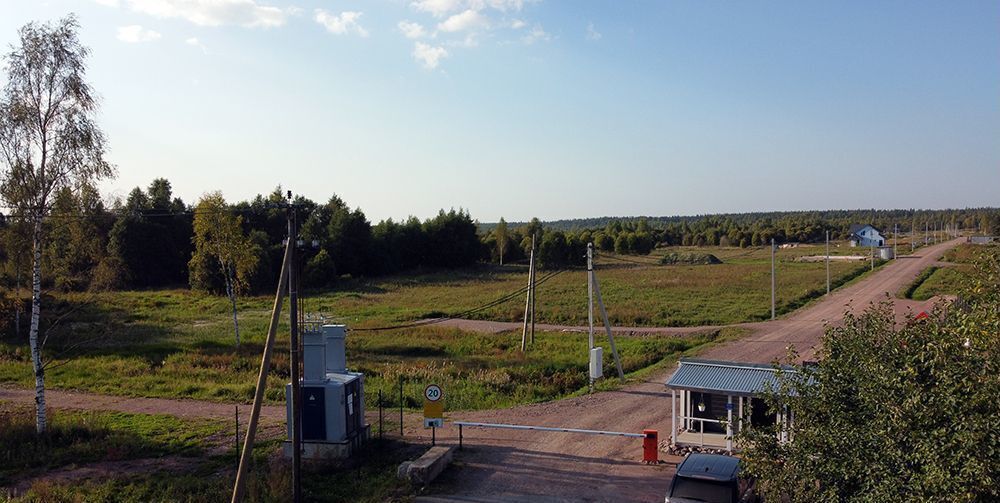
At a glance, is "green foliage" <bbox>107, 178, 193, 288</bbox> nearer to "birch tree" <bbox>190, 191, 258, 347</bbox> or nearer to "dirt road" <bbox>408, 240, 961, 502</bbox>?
"birch tree" <bbox>190, 191, 258, 347</bbox>

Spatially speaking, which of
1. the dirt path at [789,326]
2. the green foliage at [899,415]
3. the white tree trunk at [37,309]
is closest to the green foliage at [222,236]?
the dirt path at [789,326]

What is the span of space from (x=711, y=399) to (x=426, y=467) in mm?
7106

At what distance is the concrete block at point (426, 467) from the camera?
1412 cm

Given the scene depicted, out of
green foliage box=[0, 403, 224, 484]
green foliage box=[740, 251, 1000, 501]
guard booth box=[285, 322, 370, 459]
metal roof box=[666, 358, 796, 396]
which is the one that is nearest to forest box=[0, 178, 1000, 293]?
green foliage box=[0, 403, 224, 484]

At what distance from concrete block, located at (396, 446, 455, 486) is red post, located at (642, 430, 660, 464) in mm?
4499

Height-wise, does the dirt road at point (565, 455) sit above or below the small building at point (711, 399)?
below

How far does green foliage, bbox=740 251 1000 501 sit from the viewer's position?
596cm

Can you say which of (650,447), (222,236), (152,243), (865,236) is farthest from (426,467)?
(865,236)

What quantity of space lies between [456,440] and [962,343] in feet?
41.9

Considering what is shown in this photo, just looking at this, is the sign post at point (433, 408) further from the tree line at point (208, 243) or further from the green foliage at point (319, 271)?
the green foliage at point (319, 271)

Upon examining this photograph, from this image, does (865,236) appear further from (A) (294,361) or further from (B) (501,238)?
(A) (294,361)

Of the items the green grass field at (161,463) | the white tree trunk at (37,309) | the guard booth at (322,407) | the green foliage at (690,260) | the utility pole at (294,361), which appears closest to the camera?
the utility pole at (294,361)

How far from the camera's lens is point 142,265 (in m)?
67.9

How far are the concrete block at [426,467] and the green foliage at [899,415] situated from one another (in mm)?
7990
